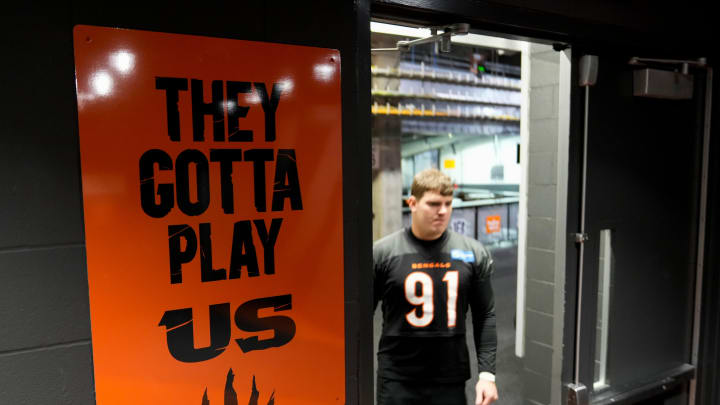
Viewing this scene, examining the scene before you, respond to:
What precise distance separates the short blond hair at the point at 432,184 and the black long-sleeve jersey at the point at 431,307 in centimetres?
22

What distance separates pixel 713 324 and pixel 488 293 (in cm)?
127

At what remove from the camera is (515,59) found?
29.6 feet

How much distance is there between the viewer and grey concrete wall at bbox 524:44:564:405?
2.59m

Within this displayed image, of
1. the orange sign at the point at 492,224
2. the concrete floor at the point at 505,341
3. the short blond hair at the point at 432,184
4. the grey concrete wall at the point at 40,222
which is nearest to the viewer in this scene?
the grey concrete wall at the point at 40,222

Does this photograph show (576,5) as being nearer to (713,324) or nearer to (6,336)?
(713,324)

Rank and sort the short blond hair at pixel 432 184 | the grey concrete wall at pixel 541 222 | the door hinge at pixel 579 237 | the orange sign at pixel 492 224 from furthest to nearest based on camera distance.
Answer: the orange sign at pixel 492 224
the grey concrete wall at pixel 541 222
the short blond hair at pixel 432 184
the door hinge at pixel 579 237

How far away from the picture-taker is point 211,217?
127cm

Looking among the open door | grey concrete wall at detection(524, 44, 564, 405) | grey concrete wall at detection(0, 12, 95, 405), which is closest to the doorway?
grey concrete wall at detection(524, 44, 564, 405)

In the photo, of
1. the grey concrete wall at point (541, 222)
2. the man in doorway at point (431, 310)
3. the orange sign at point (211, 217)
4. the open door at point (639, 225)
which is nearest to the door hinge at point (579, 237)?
the open door at point (639, 225)

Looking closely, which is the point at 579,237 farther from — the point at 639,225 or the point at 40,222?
the point at 40,222

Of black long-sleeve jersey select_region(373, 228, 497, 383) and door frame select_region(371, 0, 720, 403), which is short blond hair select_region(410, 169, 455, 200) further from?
door frame select_region(371, 0, 720, 403)

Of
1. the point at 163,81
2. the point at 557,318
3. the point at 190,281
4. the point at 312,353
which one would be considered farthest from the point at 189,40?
the point at 557,318

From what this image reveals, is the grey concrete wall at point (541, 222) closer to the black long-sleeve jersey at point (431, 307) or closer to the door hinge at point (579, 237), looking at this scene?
the door hinge at point (579, 237)

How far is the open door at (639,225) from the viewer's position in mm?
2090
